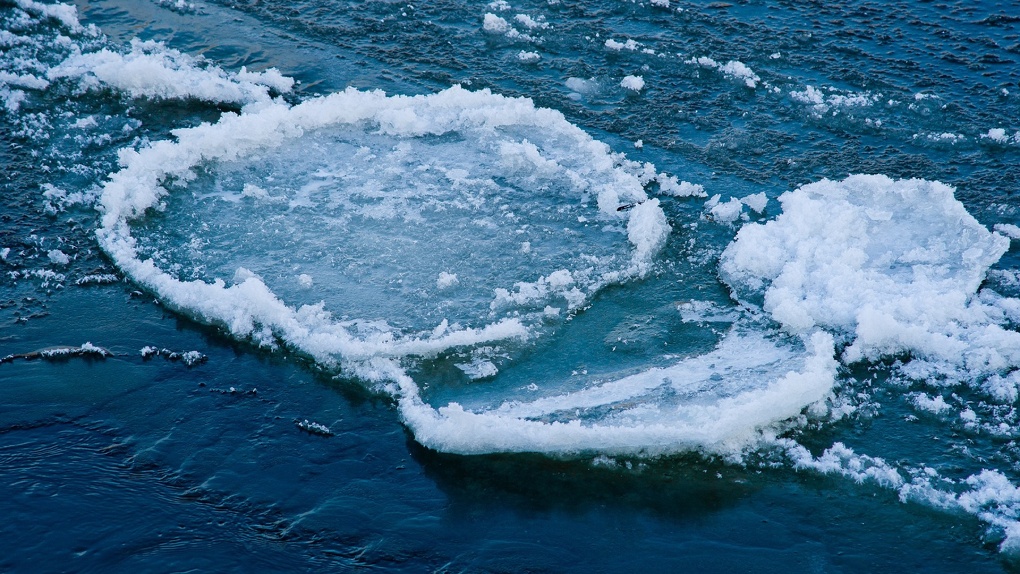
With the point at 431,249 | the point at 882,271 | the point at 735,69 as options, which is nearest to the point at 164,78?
the point at 431,249

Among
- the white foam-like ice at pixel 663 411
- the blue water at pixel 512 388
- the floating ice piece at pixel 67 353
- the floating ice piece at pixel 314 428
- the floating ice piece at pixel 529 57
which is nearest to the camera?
the blue water at pixel 512 388

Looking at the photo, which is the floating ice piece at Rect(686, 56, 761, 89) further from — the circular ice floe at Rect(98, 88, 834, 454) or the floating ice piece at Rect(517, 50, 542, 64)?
the circular ice floe at Rect(98, 88, 834, 454)

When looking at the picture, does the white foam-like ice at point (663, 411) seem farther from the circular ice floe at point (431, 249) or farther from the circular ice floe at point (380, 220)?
the circular ice floe at point (380, 220)

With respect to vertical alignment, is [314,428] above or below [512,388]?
below

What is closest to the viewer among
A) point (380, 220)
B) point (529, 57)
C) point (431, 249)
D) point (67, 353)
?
point (67, 353)

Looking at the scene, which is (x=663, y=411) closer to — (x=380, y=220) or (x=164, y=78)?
(x=380, y=220)

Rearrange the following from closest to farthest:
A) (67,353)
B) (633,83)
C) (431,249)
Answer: (67,353) < (431,249) < (633,83)

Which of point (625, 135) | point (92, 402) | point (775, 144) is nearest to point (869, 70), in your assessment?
point (775, 144)

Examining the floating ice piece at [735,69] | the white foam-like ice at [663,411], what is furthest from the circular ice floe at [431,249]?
the floating ice piece at [735,69]
